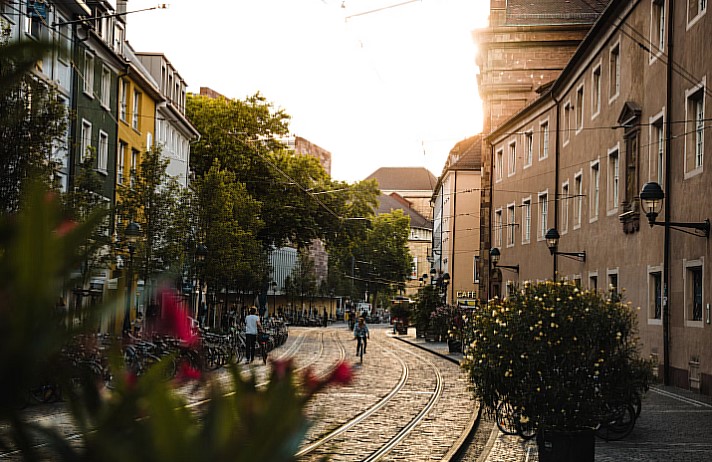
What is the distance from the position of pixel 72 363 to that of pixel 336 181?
60.5 metres

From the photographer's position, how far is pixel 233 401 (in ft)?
2.88

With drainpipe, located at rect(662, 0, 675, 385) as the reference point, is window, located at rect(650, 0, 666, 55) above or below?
above

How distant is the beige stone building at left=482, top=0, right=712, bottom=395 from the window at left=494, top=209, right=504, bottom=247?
6.51m

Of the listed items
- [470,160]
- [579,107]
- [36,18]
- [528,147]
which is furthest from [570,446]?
[470,160]

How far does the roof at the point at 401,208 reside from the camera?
141m

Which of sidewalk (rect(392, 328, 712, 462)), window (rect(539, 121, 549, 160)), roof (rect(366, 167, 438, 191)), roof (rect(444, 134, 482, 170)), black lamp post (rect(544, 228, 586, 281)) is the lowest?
sidewalk (rect(392, 328, 712, 462))

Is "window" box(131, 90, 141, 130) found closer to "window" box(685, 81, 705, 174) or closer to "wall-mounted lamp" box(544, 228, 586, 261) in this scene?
"wall-mounted lamp" box(544, 228, 586, 261)

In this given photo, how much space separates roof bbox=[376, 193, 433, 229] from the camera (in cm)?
14062

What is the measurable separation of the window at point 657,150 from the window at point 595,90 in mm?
A: 6141

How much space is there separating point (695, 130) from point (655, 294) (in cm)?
481

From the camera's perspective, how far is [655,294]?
24.6 m

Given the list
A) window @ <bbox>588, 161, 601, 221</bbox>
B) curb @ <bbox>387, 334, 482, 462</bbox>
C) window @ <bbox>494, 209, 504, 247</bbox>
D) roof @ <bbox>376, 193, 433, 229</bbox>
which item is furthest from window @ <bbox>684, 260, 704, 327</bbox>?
roof @ <bbox>376, 193, 433, 229</bbox>

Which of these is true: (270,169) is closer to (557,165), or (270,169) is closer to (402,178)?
(557,165)

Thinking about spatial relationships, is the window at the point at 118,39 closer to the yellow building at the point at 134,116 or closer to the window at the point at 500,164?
the yellow building at the point at 134,116
